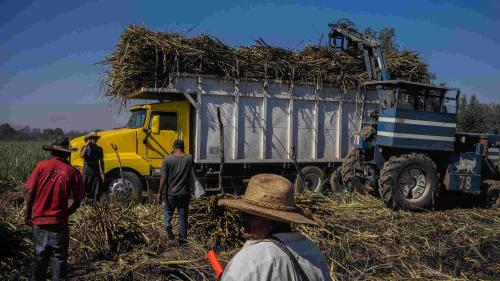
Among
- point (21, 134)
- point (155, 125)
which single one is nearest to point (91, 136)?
point (155, 125)

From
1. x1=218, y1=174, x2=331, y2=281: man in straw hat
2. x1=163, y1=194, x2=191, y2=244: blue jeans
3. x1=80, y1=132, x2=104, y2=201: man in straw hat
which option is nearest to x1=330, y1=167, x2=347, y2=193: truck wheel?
x1=163, y1=194, x2=191, y2=244: blue jeans

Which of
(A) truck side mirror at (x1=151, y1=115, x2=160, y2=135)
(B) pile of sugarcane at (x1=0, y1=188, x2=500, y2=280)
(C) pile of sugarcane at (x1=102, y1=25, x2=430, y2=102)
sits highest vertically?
(C) pile of sugarcane at (x1=102, y1=25, x2=430, y2=102)

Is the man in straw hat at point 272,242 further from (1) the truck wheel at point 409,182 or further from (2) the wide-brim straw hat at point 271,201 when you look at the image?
(1) the truck wheel at point 409,182

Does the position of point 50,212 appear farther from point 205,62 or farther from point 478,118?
point 478,118

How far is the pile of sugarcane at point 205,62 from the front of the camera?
1081 cm

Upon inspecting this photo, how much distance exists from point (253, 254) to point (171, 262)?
13.6ft

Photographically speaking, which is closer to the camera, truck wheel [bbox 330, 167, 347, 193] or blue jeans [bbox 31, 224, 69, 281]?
blue jeans [bbox 31, 224, 69, 281]

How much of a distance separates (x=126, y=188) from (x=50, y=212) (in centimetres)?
551

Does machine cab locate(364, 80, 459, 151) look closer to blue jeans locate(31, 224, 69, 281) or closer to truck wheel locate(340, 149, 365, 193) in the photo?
truck wheel locate(340, 149, 365, 193)

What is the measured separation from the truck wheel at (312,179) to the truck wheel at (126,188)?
13.8 feet

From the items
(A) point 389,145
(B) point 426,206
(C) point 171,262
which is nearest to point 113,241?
(C) point 171,262

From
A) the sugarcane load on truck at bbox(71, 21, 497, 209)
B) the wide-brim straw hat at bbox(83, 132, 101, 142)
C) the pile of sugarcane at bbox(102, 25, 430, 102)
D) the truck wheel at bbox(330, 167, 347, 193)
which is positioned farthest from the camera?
the truck wheel at bbox(330, 167, 347, 193)

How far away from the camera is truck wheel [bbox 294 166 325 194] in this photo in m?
12.2

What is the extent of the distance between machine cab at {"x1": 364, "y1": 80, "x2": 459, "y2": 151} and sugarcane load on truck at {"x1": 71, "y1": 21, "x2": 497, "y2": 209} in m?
0.02
